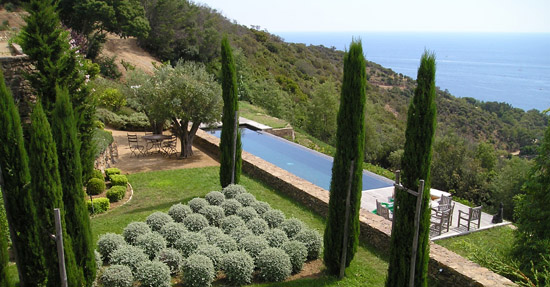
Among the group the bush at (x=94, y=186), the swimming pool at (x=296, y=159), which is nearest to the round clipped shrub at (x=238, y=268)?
the bush at (x=94, y=186)

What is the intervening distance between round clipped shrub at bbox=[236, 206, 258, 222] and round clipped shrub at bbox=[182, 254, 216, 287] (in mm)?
2495

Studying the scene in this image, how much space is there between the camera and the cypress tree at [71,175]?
6238 millimetres

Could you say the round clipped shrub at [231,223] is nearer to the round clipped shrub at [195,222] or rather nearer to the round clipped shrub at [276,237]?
the round clipped shrub at [195,222]

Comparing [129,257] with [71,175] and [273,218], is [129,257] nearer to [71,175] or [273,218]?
[71,175]

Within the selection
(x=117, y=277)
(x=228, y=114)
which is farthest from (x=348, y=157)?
(x=228, y=114)

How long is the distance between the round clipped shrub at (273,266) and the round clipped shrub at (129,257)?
235cm

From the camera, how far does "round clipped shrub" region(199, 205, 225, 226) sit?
10.3m

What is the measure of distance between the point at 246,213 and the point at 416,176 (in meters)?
4.84

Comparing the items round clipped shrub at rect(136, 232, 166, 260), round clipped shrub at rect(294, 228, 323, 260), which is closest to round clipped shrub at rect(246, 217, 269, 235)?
round clipped shrub at rect(294, 228, 323, 260)

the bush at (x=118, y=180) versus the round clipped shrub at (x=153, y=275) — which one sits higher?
the round clipped shrub at (x=153, y=275)

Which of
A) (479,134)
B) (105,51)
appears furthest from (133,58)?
(479,134)

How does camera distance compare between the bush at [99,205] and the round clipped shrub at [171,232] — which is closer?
the round clipped shrub at [171,232]

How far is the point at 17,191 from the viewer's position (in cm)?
606

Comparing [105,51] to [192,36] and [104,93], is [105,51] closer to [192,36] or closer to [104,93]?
[192,36]
